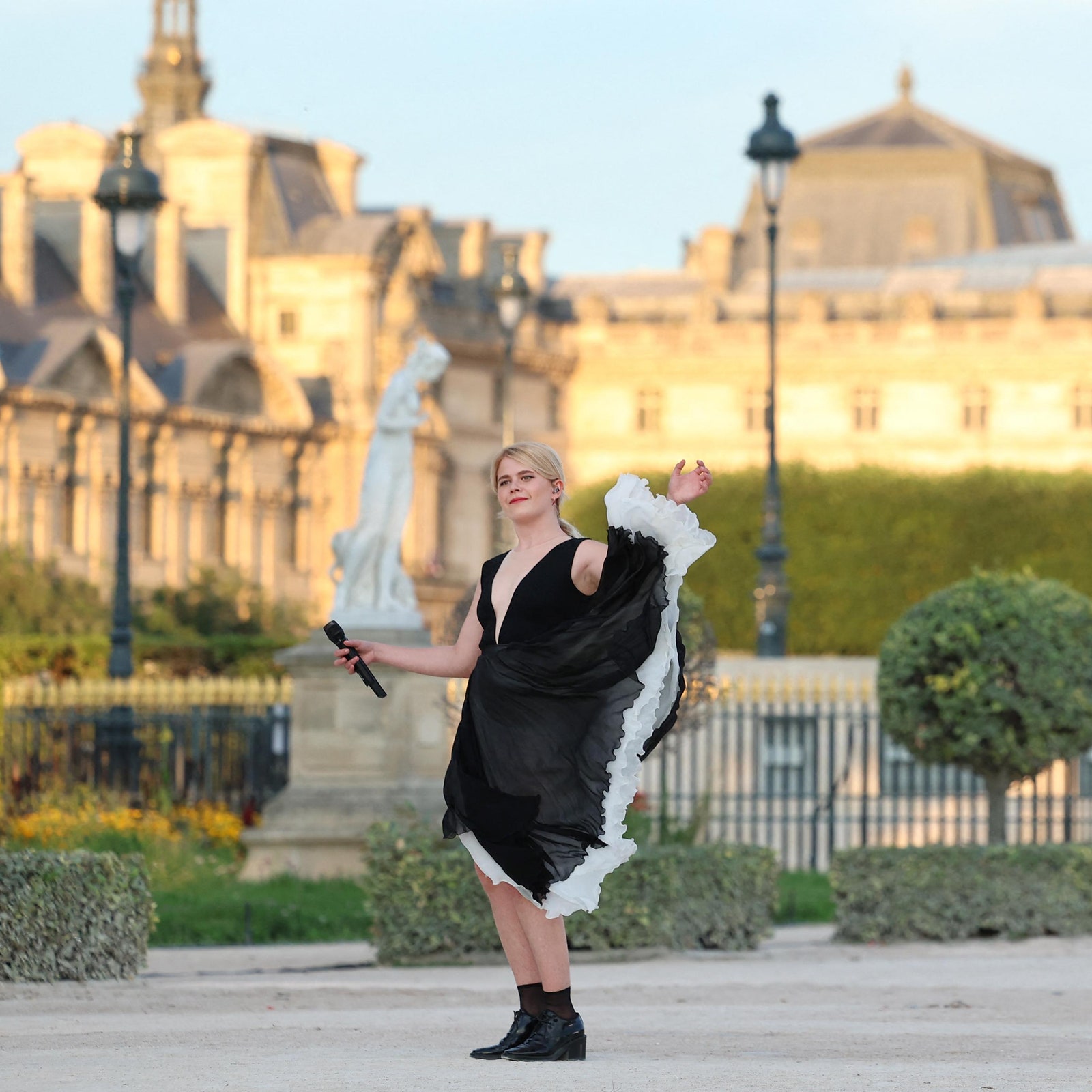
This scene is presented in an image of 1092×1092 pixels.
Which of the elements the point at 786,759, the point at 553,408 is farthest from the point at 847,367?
the point at 786,759

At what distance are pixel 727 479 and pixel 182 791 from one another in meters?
32.1

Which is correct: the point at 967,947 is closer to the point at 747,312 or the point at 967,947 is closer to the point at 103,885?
the point at 103,885

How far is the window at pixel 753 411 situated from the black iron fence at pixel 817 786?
153 feet

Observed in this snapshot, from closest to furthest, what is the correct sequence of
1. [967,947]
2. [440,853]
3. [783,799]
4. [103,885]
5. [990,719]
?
[103,885] < [440,853] < [967,947] < [990,719] < [783,799]

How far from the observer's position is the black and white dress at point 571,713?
25.5 feet

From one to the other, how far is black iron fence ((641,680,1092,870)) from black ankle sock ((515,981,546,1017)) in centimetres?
839

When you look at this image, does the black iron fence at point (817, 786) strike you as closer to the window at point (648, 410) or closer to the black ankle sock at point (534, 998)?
the black ankle sock at point (534, 998)

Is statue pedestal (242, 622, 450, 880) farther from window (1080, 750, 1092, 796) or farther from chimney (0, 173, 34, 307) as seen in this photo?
chimney (0, 173, 34, 307)

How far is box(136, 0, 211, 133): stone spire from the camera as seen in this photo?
241 ft

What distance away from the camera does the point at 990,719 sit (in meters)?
15.2

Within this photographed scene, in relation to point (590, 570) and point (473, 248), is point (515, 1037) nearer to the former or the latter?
point (590, 570)

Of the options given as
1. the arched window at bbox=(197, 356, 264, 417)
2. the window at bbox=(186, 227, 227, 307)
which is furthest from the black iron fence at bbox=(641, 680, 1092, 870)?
A: the window at bbox=(186, 227, 227, 307)

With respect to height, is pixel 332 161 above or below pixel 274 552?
above

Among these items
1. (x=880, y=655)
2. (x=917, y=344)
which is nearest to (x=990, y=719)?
(x=880, y=655)
